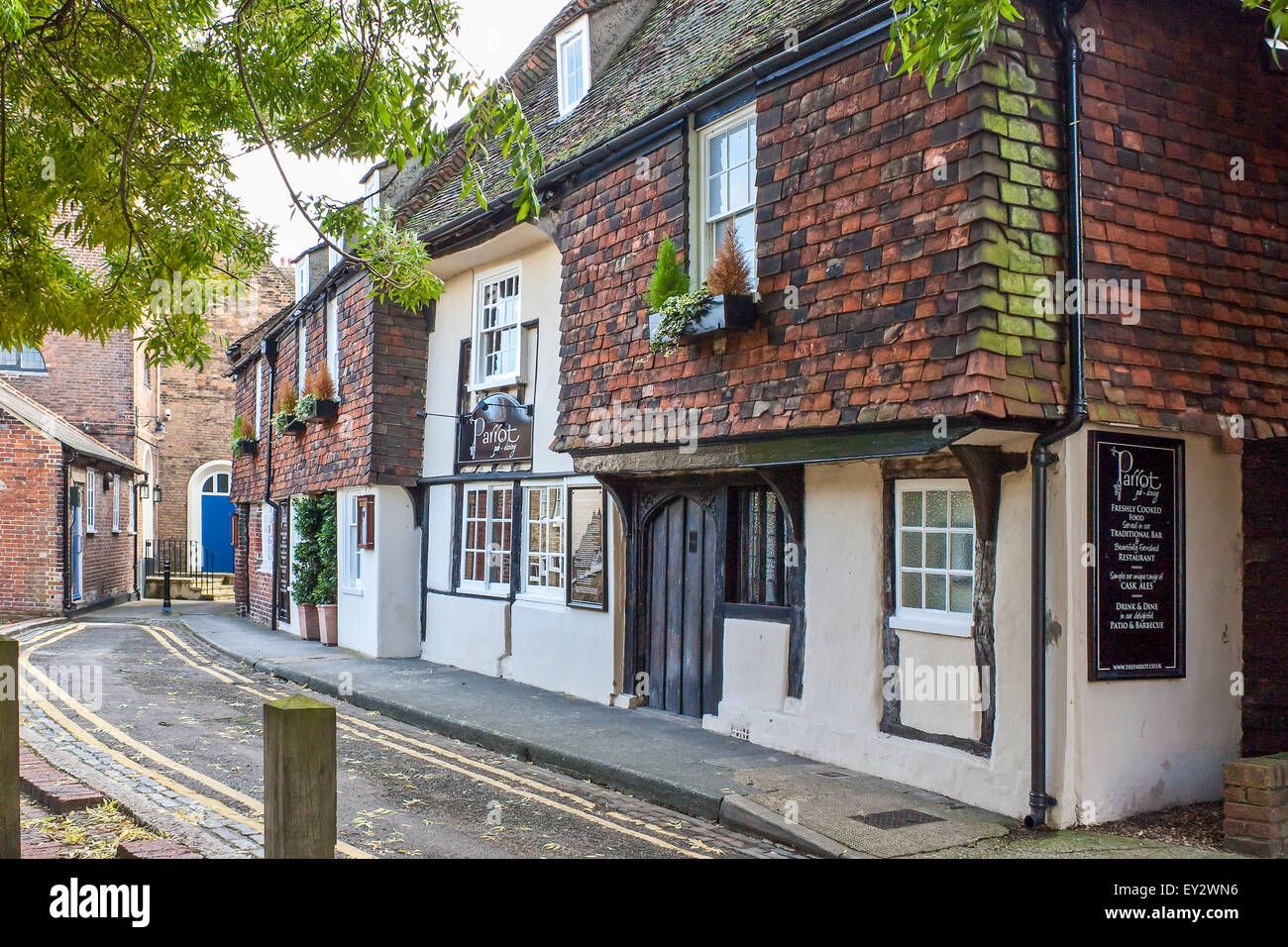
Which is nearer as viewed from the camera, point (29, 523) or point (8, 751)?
point (8, 751)

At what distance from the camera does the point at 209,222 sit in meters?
8.34

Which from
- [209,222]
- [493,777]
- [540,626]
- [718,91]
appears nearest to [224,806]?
[493,777]

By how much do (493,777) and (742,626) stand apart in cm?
268

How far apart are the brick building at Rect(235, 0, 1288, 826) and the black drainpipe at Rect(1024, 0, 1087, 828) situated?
21 millimetres

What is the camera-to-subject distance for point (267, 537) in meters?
25.0

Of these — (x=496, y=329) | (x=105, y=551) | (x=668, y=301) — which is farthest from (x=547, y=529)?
(x=105, y=551)

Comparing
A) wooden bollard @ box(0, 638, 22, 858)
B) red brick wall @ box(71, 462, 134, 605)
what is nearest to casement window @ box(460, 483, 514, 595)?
wooden bollard @ box(0, 638, 22, 858)

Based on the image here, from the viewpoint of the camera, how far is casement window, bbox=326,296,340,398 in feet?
63.4

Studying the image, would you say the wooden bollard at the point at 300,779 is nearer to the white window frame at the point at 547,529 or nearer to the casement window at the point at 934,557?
the casement window at the point at 934,557

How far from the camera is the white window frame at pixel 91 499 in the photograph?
86.5 feet

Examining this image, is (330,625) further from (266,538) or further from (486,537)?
(266,538)

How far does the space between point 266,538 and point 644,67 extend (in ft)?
51.5

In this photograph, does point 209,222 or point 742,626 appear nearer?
point 209,222
